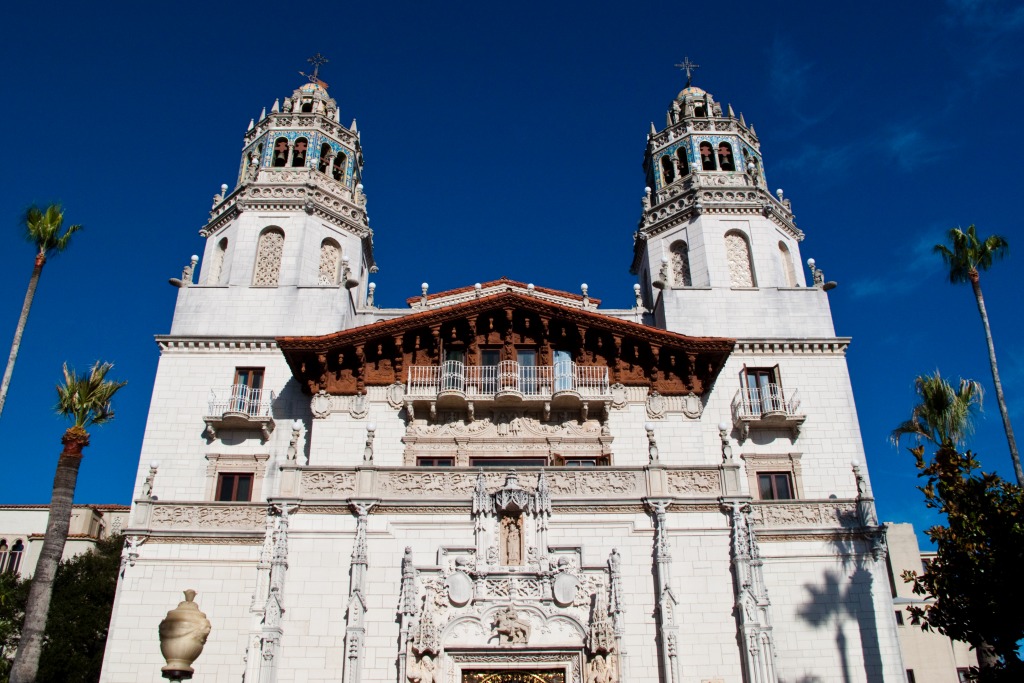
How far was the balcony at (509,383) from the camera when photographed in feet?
87.4

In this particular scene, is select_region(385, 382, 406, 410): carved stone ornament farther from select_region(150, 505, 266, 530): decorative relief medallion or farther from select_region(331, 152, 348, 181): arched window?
select_region(331, 152, 348, 181): arched window

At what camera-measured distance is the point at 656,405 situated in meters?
27.2

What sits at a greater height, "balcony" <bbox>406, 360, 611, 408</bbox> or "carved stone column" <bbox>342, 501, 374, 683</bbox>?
"balcony" <bbox>406, 360, 611, 408</bbox>

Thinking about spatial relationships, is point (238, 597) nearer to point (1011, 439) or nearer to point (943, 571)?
point (943, 571)

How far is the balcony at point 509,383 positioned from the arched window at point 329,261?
7519 mm

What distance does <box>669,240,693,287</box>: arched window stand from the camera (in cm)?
3325

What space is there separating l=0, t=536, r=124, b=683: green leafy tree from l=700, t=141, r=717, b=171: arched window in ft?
99.2

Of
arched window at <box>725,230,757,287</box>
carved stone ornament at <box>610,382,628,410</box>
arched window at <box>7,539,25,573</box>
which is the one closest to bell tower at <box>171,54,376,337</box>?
carved stone ornament at <box>610,382,628,410</box>

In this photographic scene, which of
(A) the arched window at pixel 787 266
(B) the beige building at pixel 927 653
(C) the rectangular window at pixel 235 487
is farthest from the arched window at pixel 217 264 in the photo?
(B) the beige building at pixel 927 653

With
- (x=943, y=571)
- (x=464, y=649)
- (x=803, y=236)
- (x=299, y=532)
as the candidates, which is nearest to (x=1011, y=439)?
(x=943, y=571)

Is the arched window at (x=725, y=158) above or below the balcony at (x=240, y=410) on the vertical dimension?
above

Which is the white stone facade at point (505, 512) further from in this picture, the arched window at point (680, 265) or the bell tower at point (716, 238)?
the arched window at point (680, 265)

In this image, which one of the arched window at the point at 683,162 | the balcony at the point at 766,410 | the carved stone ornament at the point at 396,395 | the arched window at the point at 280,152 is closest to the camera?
the carved stone ornament at the point at 396,395

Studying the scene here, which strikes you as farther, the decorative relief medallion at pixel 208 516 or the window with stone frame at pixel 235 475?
the window with stone frame at pixel 235 475
